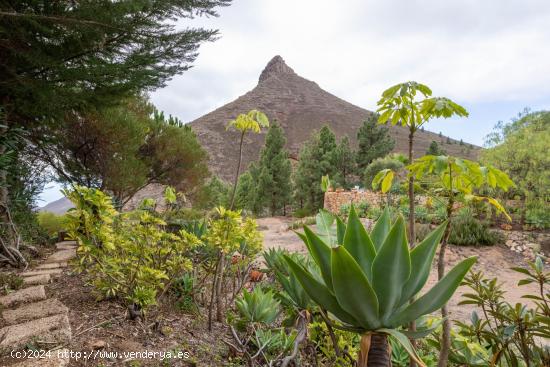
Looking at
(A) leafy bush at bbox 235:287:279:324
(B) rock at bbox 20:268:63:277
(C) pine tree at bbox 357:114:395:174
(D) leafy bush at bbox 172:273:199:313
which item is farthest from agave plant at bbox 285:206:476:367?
(C) pine tree at bbox 357:114:395:174

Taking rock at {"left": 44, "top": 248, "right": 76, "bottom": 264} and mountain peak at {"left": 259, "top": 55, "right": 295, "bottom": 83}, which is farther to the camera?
mountain peak at {"left": 259, "top": 55, "right": 295, "bottom": 83}

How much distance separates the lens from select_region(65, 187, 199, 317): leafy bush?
2287mm

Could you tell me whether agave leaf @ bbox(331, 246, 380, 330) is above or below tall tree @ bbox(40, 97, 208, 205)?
below

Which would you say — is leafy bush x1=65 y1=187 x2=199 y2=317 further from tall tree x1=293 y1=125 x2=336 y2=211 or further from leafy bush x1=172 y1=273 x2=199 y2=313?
tall tree x1=293 y1=125 x2=336 y2=211

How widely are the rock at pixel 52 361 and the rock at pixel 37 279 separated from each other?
7.73 ft

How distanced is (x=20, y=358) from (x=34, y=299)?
1473 millimetres

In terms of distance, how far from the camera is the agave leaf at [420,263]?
3.51ft

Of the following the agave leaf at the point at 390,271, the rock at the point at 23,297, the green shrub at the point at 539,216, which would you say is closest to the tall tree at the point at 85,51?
the rock at the point at 23,297

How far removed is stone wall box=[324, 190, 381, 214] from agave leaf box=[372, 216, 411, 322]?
13.3 meters

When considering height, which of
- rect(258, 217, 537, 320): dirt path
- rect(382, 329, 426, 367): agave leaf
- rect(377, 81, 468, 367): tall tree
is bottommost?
rect(258, 217, 537, 320): dirt path

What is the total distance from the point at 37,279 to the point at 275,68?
8945 cm

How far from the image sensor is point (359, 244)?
44.1 inches

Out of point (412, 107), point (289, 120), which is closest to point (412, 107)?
point (412, 107)

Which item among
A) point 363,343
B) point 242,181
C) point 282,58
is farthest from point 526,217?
point 282,58
